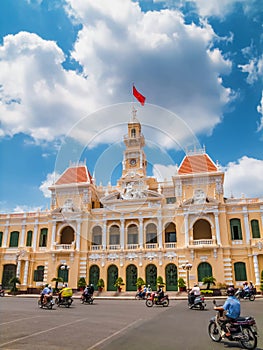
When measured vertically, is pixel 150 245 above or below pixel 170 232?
below

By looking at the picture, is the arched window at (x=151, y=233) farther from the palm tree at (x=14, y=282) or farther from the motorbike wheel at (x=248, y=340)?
the motorbike wheel at (x=248, y=340)

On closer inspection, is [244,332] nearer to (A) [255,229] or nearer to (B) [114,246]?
(A) [255,229]

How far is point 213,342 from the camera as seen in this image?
27.1 feet

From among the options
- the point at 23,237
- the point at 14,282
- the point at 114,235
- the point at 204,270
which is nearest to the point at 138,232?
the point at 114,235

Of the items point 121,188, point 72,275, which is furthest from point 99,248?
point 121,188

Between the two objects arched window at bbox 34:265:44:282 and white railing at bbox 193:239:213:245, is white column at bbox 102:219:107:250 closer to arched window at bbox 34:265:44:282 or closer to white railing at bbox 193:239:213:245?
arched window at bbox 34:265:44:282

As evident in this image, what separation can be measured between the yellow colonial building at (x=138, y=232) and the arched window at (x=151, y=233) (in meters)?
0.12

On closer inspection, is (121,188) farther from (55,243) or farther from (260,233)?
(260,233)

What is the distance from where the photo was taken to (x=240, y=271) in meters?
33.2

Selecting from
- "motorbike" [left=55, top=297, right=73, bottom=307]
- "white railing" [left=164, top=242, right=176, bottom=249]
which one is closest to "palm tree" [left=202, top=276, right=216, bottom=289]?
"white railing" [left=164, top=242, right=176, bottom=249]

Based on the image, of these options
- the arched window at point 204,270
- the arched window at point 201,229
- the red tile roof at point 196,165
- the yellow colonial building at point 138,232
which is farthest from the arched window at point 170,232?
the red tile roof at point 196,165

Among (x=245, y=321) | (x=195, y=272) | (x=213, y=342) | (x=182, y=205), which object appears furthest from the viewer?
(x=182, y=205)

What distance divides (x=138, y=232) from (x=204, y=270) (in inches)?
349

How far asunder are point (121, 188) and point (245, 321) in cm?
3213
